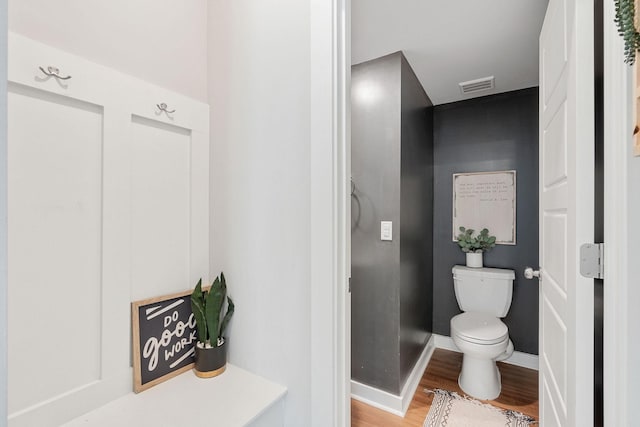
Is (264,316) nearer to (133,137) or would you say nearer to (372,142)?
(133,137)

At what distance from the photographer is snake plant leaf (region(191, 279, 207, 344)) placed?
1.14m

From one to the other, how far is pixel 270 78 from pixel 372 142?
99 cm

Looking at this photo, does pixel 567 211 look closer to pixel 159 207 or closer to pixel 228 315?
pixel 228 315

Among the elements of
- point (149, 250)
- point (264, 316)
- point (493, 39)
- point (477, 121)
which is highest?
point (493, 39)

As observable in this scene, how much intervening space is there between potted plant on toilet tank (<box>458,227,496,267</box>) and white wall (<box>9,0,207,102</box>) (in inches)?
89.1

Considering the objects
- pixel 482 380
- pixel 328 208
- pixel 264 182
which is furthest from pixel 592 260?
pixel 482 380

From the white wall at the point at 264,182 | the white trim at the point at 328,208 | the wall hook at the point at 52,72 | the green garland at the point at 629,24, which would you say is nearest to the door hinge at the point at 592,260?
the green garland at the point at 629,24

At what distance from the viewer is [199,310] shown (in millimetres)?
1140

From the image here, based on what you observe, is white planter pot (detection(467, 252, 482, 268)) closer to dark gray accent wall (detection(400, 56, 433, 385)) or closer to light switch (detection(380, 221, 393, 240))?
dark gray accent wall (detection(400, 56, 433, 385))

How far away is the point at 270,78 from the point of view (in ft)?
3.62

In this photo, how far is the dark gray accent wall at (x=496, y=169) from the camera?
7.76 feet

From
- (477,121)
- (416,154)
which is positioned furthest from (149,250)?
(477,121)

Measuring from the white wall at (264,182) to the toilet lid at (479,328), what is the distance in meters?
1.35

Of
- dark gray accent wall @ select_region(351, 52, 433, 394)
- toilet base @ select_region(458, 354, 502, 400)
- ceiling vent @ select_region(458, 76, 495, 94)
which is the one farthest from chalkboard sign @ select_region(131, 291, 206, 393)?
ceiling vent @ select_region(458, 76, 495, 94)
